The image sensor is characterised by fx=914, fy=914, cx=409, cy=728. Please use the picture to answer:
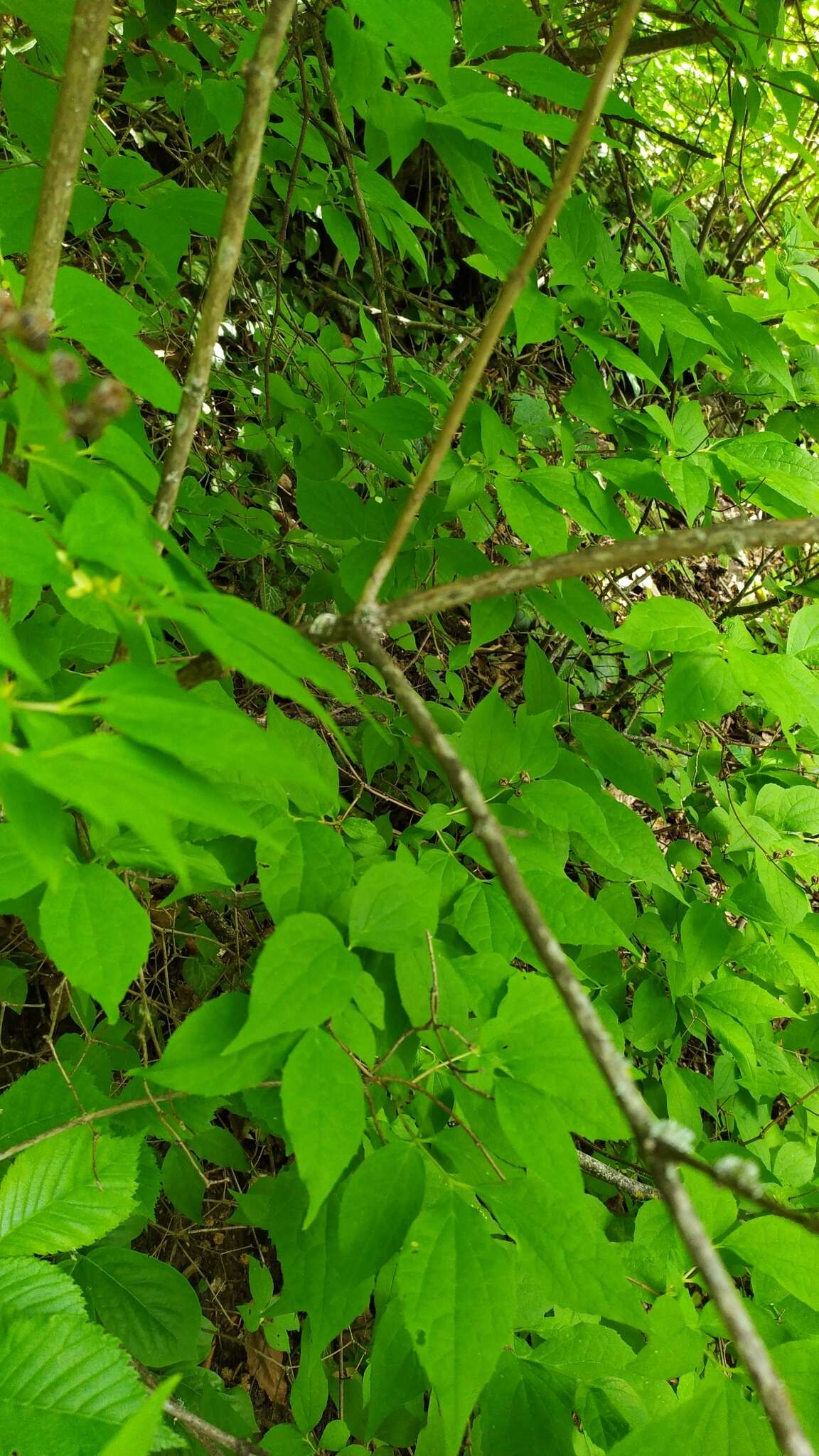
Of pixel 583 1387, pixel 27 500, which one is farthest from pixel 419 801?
pixel 27 500

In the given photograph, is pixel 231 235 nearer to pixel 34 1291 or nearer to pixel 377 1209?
pixel 377 1209

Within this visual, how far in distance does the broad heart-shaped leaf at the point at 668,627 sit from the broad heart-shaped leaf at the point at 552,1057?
2.68 ft

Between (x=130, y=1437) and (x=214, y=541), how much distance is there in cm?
265

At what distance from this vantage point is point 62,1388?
2.99 ft

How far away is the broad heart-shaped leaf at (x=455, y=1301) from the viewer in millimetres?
850

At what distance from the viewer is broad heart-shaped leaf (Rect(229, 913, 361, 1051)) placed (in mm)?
882

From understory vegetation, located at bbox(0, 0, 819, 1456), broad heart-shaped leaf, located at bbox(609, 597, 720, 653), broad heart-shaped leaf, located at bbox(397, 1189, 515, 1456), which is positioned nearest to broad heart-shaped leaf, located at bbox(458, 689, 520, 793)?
→ understory vegetation, located at bbox(0, 0, 819, 1456)

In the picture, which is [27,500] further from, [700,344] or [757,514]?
[757,514]

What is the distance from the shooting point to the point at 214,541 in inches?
116

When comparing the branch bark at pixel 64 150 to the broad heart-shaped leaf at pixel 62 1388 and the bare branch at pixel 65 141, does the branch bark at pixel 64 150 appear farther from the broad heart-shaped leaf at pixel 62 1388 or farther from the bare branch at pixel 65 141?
the broad heart-shaped leaf at pixel 62 1388

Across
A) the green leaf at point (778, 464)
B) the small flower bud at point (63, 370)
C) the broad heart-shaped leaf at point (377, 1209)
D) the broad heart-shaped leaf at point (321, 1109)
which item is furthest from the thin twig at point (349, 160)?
the broad heart-shaped leaf at point (377, 1209)

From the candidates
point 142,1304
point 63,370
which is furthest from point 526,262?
point 142,1304

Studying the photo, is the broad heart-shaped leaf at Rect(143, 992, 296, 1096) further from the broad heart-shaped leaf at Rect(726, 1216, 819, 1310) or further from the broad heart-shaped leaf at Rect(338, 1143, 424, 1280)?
the broad heart-shaped leaf at Rect(726, 1216, 819, 1310)

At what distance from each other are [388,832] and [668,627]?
69 centimetres
